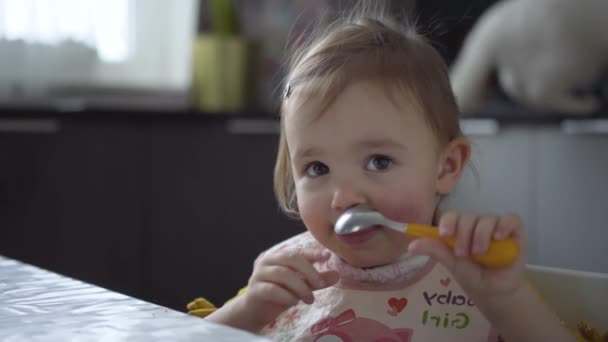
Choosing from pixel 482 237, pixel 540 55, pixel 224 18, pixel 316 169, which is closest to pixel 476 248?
pixel 482 237

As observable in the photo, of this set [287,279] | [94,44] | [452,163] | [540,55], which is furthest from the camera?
[94,44]

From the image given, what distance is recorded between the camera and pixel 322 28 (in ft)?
3.82

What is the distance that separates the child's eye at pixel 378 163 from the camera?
3.07 feet

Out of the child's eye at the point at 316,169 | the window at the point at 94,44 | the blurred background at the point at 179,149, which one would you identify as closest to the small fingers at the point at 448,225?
the child's eye at the point at 316,169

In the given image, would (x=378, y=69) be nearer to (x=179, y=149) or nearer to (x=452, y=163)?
(x=452, y=163)

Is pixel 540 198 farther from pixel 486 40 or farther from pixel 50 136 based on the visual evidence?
pixel 50 136

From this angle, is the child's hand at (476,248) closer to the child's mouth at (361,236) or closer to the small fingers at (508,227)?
the small fingers at (508,227)

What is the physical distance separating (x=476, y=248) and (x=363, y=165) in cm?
26

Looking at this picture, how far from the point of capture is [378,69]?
3.26ft

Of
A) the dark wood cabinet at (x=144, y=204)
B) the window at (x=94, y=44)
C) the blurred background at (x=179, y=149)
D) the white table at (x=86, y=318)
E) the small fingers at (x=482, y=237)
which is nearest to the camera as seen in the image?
the white table at (x=86, y=318)

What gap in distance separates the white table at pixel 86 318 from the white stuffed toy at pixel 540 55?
2115 millimetres

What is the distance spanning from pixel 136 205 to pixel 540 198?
4.29 ft

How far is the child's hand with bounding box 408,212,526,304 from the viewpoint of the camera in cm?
70

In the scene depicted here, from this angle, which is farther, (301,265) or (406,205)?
(406,205)
